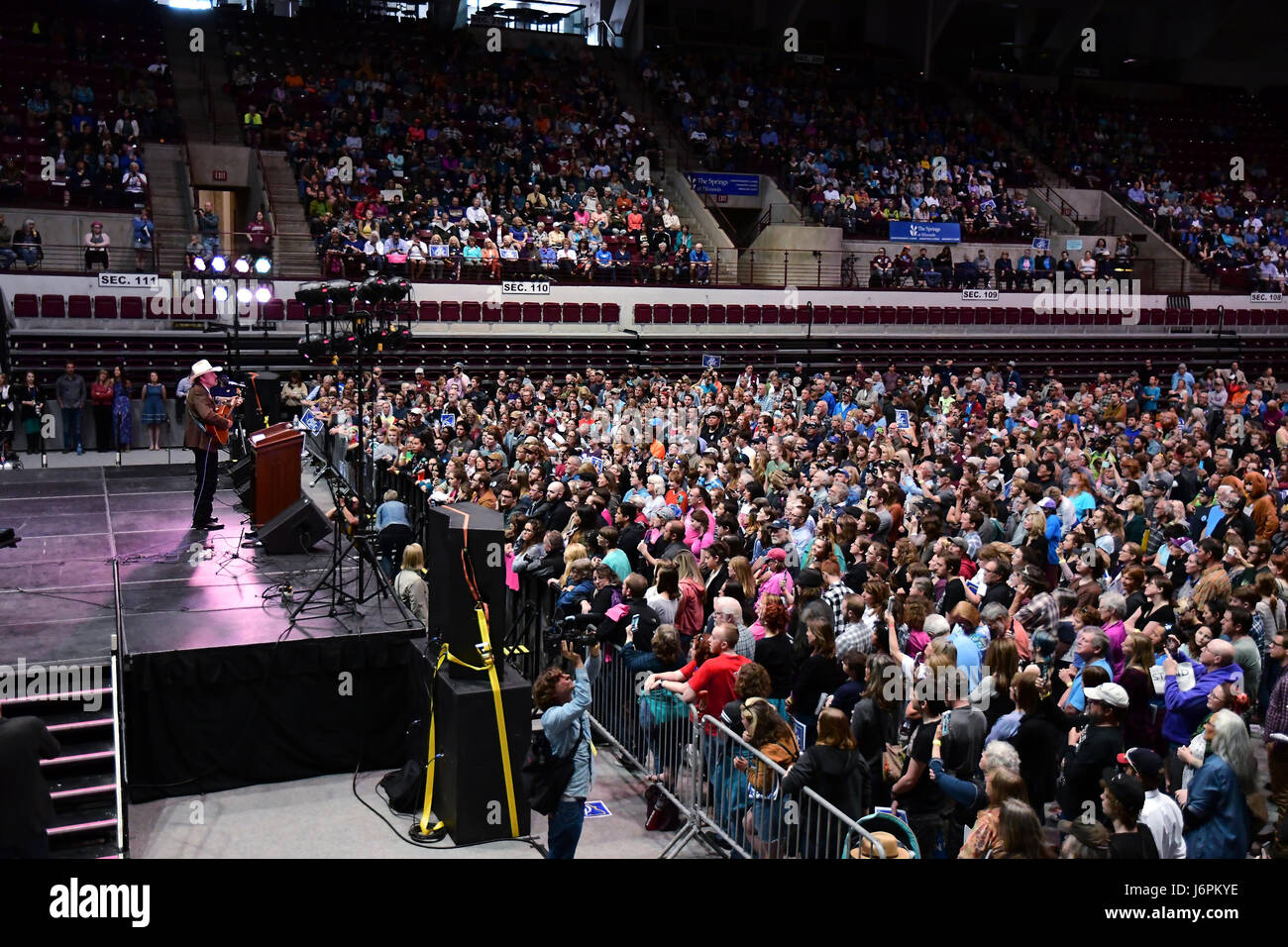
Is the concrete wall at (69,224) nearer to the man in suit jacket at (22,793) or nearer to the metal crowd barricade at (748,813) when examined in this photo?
the man in suit jacket at (22,793)

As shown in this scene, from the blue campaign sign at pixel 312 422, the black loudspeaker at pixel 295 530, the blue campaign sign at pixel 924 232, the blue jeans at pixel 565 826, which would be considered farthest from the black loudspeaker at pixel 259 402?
the blue campaign sign at pixel 924 232

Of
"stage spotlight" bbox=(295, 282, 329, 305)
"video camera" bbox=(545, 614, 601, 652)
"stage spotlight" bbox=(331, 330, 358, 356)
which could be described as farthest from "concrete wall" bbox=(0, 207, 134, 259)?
"video camera" bbox=(545, 614, 601, 652)

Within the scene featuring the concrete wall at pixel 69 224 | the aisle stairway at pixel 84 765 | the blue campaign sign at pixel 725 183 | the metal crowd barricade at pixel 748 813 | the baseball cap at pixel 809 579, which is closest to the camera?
the metal crowd barricade at pixel 748 813

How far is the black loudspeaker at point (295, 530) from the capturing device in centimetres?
1013

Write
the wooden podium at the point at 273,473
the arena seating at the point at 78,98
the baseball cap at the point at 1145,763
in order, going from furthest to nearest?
the arena seating at the point at 78,98, the wooden podium at the point at 273,473, the baseball cap at the point at 1145,763

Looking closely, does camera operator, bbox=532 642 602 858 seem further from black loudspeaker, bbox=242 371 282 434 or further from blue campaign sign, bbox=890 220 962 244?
blue campaign sign, bbox=890 220 962 244

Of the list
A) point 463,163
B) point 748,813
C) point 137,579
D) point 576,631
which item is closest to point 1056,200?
point 463,163

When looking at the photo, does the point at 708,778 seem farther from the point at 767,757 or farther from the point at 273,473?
the point at 273,473

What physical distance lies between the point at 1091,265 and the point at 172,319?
22.6m

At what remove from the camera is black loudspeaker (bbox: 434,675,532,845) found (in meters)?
6.70

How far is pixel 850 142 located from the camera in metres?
32.7

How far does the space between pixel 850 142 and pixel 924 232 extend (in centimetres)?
462

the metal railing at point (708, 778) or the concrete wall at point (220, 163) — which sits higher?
the concrete wall at point (220, 163)

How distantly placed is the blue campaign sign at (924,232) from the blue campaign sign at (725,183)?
4027 mm
